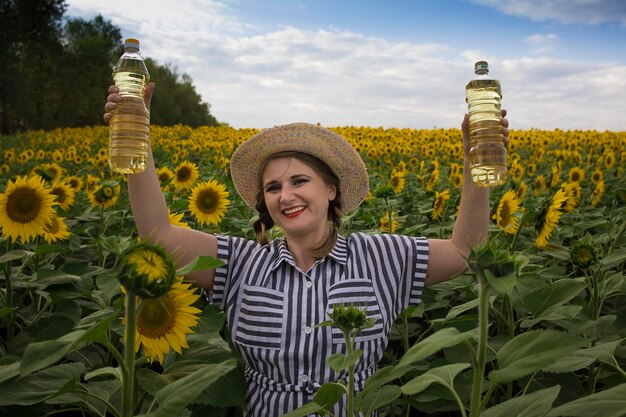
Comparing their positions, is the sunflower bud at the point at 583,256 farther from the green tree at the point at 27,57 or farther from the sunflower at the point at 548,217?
the green tree at the point at 27,57

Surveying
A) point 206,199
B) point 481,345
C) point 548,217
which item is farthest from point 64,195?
point 481,345

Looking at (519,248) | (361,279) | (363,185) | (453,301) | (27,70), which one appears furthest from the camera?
(27,70)

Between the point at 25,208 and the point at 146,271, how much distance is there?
5.93ft

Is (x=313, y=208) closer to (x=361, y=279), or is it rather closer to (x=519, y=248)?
(x=361, y=279)

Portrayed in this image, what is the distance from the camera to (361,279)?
2.14 meters

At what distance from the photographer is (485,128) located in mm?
1989

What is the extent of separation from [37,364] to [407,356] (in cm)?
60

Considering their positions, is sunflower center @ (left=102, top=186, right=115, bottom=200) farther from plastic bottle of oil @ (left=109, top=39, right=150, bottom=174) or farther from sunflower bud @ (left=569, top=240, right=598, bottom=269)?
sunflower bud @ (left=569, top=240, right=598, bottom=269)

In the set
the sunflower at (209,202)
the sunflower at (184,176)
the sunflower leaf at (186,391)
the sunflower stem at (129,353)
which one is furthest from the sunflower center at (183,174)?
the sunflower leaf at (186,391)

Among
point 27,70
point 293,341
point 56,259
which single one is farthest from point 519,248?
point 27,70

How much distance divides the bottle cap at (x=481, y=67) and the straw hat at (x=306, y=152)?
647mm

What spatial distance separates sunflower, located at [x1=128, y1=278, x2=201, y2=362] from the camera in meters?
1.65

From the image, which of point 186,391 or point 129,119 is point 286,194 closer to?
point 129,119

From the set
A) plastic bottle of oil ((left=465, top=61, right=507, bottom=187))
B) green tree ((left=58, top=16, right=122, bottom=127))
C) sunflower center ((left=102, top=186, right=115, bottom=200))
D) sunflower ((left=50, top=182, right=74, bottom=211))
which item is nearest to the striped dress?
plastic bottle of oil ((left=465, top=61, right=507, bottom=187))
